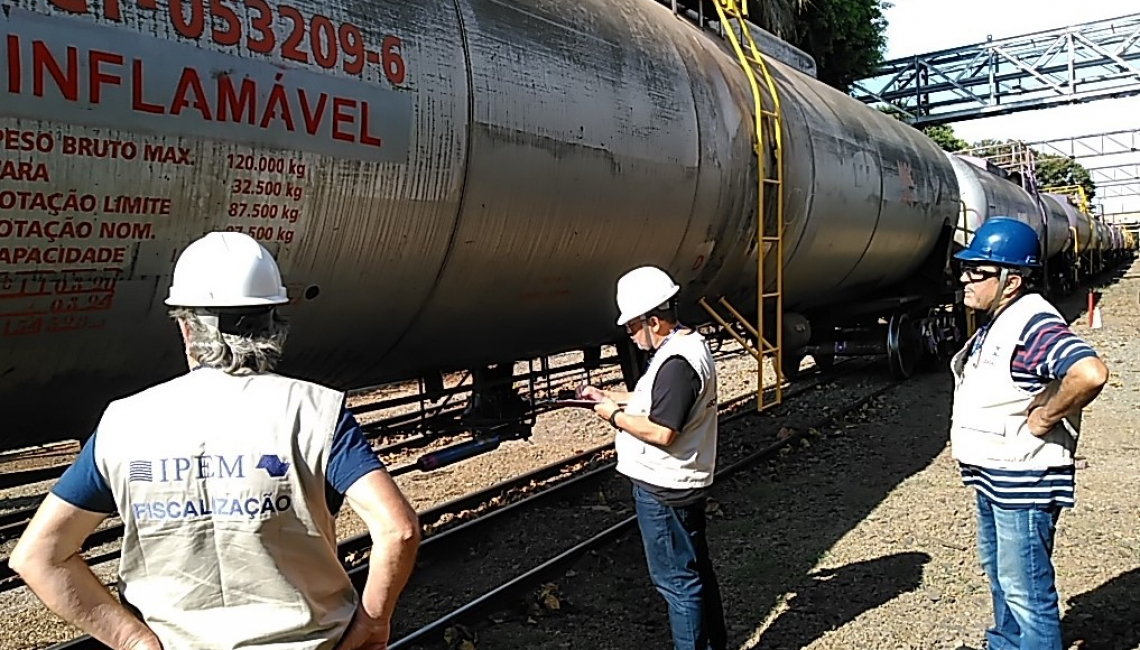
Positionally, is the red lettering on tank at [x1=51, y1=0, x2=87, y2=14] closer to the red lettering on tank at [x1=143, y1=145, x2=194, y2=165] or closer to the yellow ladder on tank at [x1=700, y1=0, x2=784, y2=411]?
the red lettering on tank at [x1=143, y1=145, x2=194, y2=165]

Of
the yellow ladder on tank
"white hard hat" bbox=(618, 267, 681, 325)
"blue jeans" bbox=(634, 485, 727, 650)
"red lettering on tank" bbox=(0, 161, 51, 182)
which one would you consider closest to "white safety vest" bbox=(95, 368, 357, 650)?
"red lettering on tank" bbox=(0, 161, 51, 182)

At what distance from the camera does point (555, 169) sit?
4066mm

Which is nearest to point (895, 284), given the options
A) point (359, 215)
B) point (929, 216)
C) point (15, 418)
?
point (929, 216)

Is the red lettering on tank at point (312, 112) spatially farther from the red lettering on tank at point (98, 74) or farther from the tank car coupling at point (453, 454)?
the tank car coupling at point (453, 454)

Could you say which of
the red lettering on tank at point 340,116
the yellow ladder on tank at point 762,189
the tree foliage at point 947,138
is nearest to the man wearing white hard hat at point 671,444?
the red lettering on tank at point 340,116

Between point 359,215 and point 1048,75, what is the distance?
3268 centimetres

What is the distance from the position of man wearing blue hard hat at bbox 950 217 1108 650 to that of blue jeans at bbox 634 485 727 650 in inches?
46.2

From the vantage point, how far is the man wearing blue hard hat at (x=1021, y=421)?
11.7 ft

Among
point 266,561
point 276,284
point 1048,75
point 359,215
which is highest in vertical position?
point 1048,75

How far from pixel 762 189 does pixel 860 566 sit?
8.06 feet

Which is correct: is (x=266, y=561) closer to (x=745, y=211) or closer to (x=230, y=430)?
(x=230, y=430)

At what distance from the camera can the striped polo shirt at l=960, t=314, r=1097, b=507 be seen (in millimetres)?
3492

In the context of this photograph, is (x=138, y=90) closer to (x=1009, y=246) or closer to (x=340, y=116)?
(x=340, y=116)

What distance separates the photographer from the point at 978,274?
3.80 m
